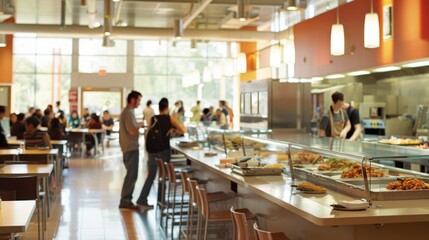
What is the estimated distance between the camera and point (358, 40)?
937cm

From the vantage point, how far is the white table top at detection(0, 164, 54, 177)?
6.27 m

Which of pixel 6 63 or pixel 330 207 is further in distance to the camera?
pixel 6 63

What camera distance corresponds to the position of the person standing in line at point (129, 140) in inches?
331

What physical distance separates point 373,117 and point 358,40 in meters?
1.68

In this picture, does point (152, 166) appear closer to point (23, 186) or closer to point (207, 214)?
point (23, 186)

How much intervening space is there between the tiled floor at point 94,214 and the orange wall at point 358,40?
3.84 m

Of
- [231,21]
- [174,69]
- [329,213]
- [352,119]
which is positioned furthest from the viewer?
[174,69]

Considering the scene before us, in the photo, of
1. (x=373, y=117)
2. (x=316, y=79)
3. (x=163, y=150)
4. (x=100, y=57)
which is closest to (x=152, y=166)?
(x=163, y=150)

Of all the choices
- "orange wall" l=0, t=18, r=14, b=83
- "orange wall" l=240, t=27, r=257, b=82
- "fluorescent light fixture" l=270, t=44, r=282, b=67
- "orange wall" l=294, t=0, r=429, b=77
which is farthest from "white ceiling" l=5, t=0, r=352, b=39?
"fluorescent light fixture" l=270, t=44, r=282, b=67

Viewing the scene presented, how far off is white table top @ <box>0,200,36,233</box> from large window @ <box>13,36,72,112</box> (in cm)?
1941

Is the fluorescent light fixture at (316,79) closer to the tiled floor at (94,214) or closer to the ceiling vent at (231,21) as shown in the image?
the ceiling vent at (231,21)

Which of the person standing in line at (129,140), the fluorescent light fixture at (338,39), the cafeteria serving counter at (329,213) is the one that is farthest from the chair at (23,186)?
the fluorescent light fixture at (338,39)

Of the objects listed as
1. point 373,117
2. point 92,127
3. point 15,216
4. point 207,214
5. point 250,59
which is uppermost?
point 250,59

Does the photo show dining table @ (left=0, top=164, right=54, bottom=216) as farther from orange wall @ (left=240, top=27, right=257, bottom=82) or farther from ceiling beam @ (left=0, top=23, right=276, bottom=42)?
orange wall @ (left=240, top=27, right=257, bottom=82)
